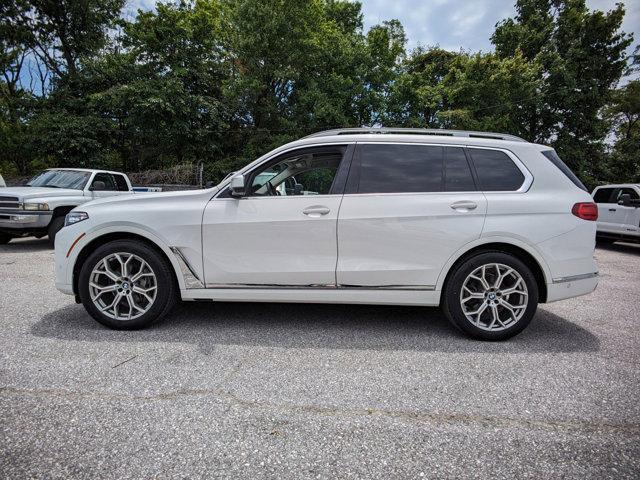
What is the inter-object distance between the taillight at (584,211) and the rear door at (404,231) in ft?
2.69

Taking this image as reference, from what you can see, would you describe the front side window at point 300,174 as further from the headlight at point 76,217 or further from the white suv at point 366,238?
the headlight at point 76,217

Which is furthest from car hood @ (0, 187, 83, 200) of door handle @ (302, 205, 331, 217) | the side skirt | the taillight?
the taillight

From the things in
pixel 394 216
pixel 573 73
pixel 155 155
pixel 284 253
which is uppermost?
pixel 573 73

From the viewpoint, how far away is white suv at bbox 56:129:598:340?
10.8 feet

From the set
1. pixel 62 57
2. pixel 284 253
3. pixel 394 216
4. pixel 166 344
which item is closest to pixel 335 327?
pixel 284 253

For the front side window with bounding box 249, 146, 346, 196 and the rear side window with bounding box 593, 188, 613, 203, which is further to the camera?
the rear side window with bounding box 593, 188, 613, 203

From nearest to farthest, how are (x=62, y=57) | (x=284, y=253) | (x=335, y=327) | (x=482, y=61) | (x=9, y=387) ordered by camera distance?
(x=9, y=387)
(x=284, y=253)
(x=335, y=327)
(x=482, y=61)
(x=62, y=57)

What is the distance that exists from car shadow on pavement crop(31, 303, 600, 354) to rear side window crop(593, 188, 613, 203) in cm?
859

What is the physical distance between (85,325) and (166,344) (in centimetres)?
104

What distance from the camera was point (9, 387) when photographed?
2396 mm

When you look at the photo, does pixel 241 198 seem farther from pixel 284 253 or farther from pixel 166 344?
pixel 166 344

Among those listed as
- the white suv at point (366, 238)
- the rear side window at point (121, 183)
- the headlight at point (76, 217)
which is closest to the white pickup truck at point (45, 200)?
the rear side window at point (121, 183)

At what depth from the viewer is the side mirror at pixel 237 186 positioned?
337cm

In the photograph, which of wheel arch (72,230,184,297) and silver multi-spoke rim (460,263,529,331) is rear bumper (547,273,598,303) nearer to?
silver multi-spoke rim (460,263,529,331)
